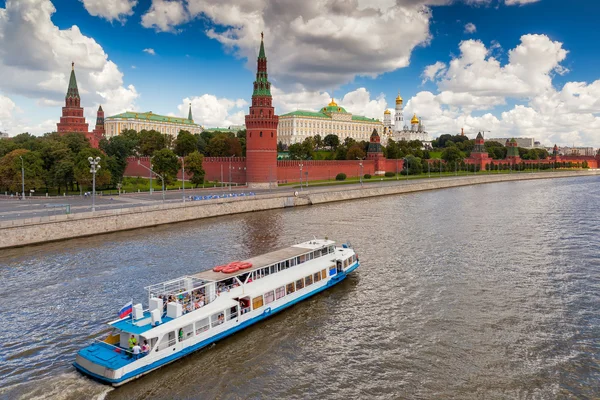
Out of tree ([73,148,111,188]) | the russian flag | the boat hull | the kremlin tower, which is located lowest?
the boat hull

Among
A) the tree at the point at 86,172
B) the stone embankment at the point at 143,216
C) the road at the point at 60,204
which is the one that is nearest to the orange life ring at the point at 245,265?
the stone embankment at the point at 143,216

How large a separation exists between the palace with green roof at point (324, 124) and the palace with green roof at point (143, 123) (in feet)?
139

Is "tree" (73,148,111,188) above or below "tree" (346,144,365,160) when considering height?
below

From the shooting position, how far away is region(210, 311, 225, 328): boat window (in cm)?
1873

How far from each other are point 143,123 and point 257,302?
16289cm

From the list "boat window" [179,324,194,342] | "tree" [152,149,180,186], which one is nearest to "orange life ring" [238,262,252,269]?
"boat window" [179,324,194,342]

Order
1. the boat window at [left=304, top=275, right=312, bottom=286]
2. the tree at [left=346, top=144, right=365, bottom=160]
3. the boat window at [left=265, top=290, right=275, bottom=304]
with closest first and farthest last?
the boat window at [left=265, top=290, right=275, bottom=304] → the boat window at [left=304, top=275, right=312, bottom=286] → the tree at [left=346, top=144, right=365, bottom=160]

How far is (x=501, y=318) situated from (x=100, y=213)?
31.9m

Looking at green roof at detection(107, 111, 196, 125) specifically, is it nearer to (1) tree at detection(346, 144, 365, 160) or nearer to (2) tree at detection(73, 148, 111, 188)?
(1) tree at detection(346, 144, 365, 160)

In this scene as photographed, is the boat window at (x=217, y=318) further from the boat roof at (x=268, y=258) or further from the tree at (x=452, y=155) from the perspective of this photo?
the tree at (x=452, y=155)

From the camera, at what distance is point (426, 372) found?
52.7 ft

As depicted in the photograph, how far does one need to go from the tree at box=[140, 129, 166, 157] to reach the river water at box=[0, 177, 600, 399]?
6320 centimetres

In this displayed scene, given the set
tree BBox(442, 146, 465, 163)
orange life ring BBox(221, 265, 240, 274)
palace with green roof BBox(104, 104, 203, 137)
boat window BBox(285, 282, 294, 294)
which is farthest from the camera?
palace with green roof BBox(104, 104, 203, 137)

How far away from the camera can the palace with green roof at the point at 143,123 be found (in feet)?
546
